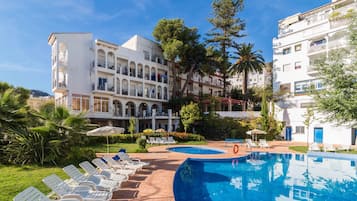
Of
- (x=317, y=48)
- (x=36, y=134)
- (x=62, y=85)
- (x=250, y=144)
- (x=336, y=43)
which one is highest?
(x=336, y=43)

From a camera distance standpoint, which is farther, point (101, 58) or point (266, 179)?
point (101, 58)

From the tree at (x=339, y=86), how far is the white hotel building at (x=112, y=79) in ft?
67.0

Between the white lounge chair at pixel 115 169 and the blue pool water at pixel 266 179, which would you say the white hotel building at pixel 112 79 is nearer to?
the blue pool water at pixel 266 179

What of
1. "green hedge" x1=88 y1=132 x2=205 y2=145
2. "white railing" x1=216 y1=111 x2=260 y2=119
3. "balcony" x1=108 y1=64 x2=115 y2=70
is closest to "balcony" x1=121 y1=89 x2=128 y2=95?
"balcony" x1=108 y1=64 x2=115 y2=70

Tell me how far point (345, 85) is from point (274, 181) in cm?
1078

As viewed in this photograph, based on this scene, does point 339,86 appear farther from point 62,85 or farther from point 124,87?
point 62,85

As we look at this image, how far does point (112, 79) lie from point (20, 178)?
27015 millimetres

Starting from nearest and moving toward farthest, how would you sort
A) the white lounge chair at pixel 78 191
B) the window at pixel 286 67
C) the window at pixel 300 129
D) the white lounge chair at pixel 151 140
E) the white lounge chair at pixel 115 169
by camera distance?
1. the white lounge chair at pixel 78 191
2. the white lounge chair at pixel 115 169
3. the white lounge chair at pixel 151 140
4. the window at pixel 300 129
5. the window at pixel 286 67

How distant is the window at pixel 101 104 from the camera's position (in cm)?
3316

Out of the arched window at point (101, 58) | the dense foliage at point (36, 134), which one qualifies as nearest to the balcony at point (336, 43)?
the arched window at point (101, 58)

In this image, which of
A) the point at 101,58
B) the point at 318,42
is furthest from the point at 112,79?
the point at 318,42

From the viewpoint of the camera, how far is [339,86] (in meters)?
18.5

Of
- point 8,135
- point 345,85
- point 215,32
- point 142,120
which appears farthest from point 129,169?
point 215,32

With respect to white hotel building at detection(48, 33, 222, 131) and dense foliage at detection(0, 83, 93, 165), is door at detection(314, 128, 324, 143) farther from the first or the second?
dense foliage at detection(0, 83, 93, 165)
